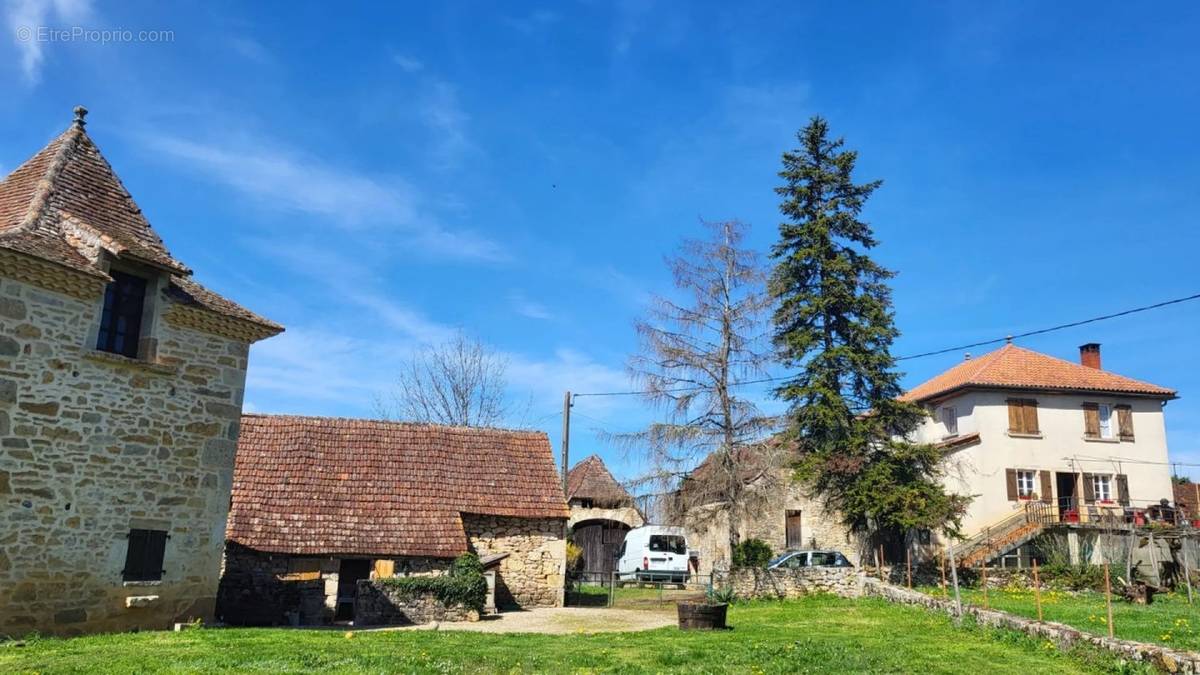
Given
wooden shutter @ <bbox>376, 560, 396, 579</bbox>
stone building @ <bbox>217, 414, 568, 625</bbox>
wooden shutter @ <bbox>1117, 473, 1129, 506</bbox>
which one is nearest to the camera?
stone building @ <bbox>217, 414, 568, 625</bbox>

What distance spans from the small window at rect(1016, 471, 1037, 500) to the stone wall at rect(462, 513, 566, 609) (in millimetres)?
18843

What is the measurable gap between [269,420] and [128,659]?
1328 centimetres

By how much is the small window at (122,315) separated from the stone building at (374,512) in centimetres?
651

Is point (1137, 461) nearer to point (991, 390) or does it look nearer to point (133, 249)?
point (991, 390)

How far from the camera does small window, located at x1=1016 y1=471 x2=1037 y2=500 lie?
103 ft

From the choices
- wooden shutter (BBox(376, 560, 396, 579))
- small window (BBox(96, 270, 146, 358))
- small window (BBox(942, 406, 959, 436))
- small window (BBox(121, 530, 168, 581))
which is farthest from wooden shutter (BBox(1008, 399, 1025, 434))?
small window (BBox(96, 270, 146, 358))

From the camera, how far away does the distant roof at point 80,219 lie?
12969 millimetres

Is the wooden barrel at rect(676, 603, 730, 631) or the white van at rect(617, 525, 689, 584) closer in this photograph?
the wooden barrel at rect(676, 603, 730, 631)

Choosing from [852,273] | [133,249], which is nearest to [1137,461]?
[852,273]

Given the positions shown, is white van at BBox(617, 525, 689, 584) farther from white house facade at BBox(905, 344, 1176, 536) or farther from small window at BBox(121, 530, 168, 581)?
small window at BBox(121, 530, 168, 581)

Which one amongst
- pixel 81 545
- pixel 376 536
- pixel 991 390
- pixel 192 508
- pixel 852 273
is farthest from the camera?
pixel 991 390

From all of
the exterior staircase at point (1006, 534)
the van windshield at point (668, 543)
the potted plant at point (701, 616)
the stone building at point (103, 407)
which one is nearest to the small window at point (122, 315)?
the stone building at point (103, 407)

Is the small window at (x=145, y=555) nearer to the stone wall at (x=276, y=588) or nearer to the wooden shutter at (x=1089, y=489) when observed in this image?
the stone wall at (x=276, y=588)

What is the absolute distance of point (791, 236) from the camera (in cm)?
2752
